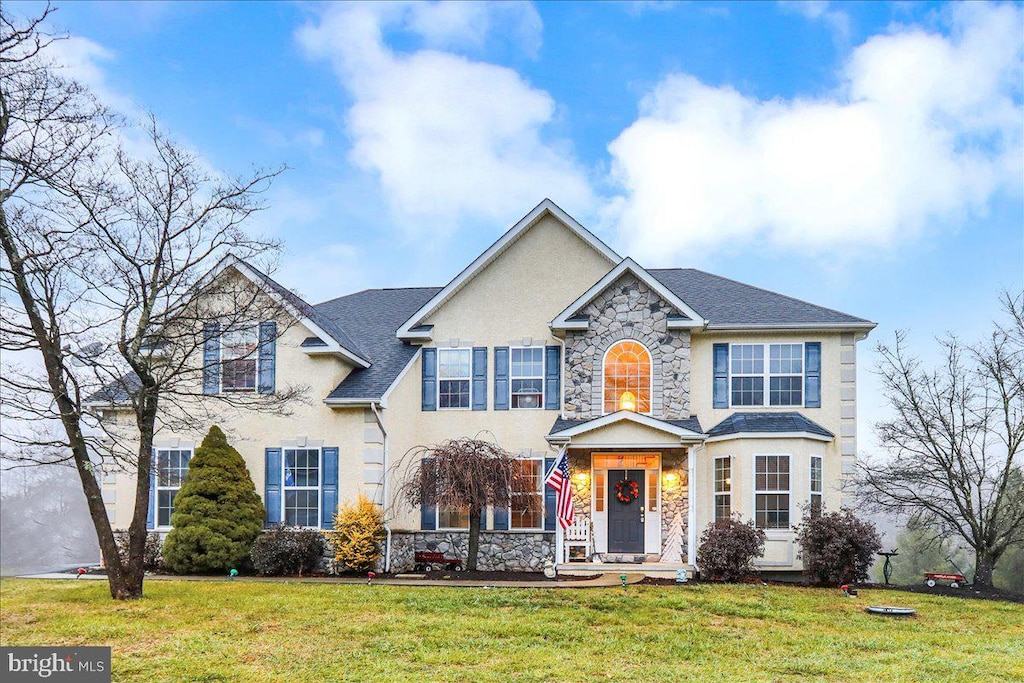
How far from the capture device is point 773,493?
18766mm

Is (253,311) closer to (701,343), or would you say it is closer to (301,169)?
(301,169)

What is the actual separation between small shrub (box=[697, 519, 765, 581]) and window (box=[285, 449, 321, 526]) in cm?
861

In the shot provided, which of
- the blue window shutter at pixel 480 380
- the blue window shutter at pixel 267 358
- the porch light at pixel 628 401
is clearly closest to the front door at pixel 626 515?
the porch light at pixel 628 401

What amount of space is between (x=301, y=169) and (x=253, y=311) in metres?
3.50

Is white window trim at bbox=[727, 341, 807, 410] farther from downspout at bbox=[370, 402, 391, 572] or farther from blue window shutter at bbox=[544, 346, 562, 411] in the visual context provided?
downspout at bbox=[370, 402, 391, 572]

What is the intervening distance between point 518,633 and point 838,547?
8.12 meters

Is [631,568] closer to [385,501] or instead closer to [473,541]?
[473,541]

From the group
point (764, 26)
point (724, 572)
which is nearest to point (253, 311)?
point (724, 572)

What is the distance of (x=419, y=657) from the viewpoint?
36.4ft

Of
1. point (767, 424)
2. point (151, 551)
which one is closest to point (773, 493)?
point (767, 424)

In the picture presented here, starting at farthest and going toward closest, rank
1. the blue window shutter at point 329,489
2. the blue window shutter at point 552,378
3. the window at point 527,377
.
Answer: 1. the window at point 527,377
2. the blue window shutter at point 552,378
3. the blue window shutter at point 329,489

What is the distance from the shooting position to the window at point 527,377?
20750 millimetres

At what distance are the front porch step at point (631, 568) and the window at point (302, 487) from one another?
572 cm

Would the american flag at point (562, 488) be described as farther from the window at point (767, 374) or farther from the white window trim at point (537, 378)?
the window at point (767, 374)
